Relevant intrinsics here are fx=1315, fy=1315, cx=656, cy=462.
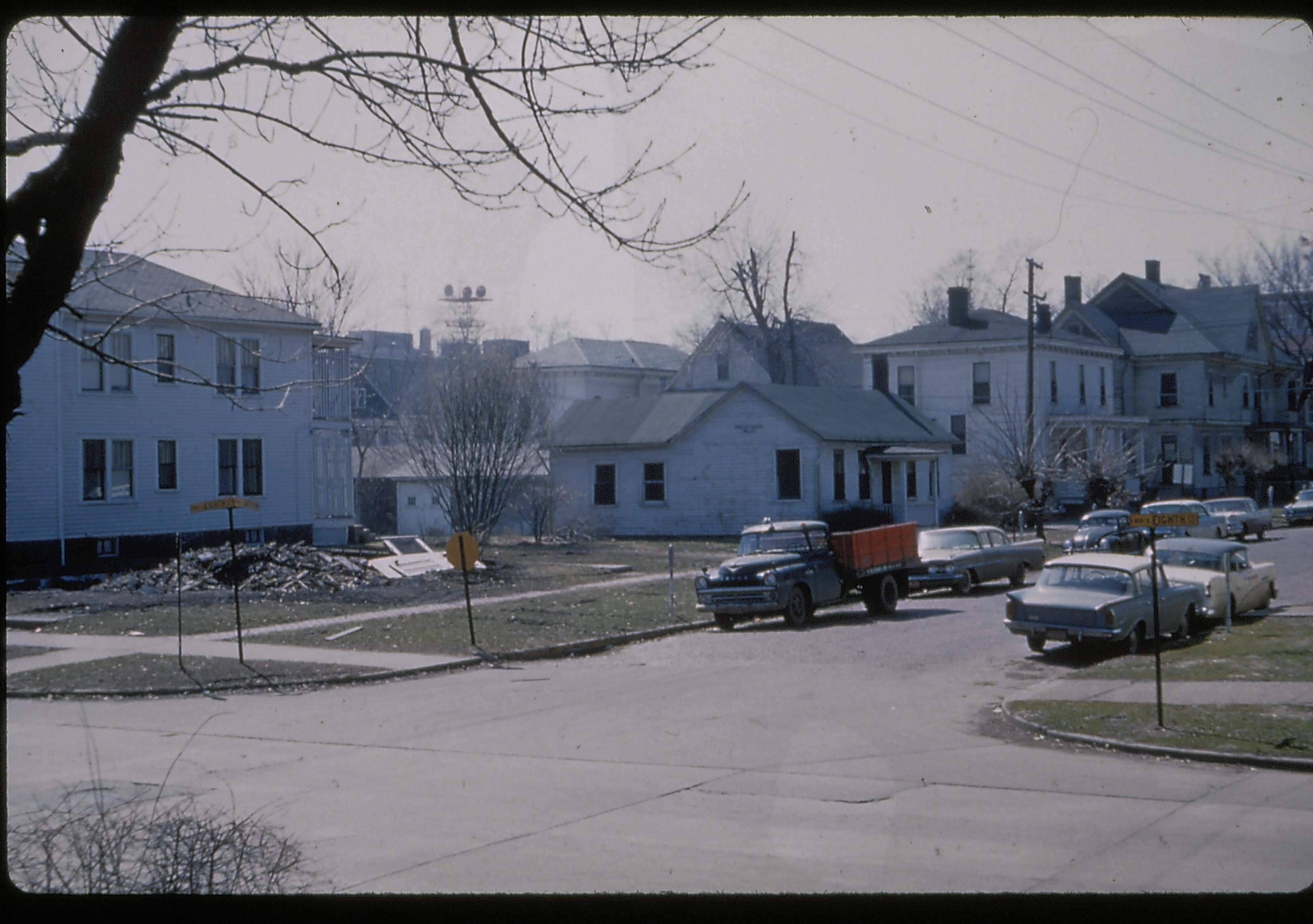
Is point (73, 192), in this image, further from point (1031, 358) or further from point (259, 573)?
point (1031, 358)

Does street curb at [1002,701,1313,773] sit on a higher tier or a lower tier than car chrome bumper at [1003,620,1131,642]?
lower

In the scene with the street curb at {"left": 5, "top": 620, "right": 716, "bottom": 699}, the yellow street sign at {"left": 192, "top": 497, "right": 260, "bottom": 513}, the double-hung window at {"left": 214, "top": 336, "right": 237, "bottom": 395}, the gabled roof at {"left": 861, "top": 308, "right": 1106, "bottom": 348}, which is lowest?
the street curb at {"left": 5, "top": 620, "right": 716, "bottom": 699}

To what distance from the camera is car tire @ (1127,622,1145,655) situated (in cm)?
1839

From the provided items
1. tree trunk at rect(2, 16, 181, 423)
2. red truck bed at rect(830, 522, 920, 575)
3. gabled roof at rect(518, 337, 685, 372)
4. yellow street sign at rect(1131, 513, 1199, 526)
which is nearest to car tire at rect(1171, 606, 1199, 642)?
red truck bed at rect(830, 522, 920, 575)

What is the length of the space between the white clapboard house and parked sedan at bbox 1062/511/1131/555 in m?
9.86

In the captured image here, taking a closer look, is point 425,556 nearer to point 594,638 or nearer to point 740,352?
point 594,638

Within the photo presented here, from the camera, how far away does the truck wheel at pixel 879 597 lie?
961 inches

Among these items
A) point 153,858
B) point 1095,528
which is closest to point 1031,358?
point 1095,528

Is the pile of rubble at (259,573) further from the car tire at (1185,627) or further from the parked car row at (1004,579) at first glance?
the car tire at (1185,627)

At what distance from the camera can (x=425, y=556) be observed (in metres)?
33.2

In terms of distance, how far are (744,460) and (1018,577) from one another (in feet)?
56.2

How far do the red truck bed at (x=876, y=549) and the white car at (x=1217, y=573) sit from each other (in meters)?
4.62

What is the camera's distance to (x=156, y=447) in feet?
113

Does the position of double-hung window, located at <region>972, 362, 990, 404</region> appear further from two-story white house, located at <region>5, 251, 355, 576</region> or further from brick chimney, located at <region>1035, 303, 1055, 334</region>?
two-story white house, located at <region>5, 251, 355, 576</region>
